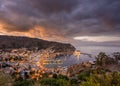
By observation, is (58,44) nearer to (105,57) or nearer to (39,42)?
(39,42)

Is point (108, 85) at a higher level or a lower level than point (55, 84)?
higher

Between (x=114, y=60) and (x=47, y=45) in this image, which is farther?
(x=47, y=45)

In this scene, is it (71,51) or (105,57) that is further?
(71,51)

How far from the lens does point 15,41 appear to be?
96.6 meters

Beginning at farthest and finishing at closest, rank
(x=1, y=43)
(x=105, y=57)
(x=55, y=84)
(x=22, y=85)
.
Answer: (x=1, y=43) < (x=105, y=57) < (x=22, y=85) < (x=55, y=84)

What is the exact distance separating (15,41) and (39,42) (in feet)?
39.8

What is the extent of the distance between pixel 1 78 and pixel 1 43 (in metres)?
85.2

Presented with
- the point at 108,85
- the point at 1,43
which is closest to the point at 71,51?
the point at 1,43

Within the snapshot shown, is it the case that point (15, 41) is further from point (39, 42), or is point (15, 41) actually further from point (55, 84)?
point (55, 84)


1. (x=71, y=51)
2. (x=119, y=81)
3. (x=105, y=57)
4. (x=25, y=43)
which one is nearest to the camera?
(x=119, y=81)

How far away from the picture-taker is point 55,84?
1538 cm

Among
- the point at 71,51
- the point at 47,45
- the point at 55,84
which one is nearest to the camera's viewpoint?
the point at 55,84

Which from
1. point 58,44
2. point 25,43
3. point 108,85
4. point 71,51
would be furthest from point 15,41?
point 108,85

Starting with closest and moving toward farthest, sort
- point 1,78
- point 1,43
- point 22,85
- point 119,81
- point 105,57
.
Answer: point 119,81 → point 1,78 → point 22,85 → point 105,57 → point 1,43
